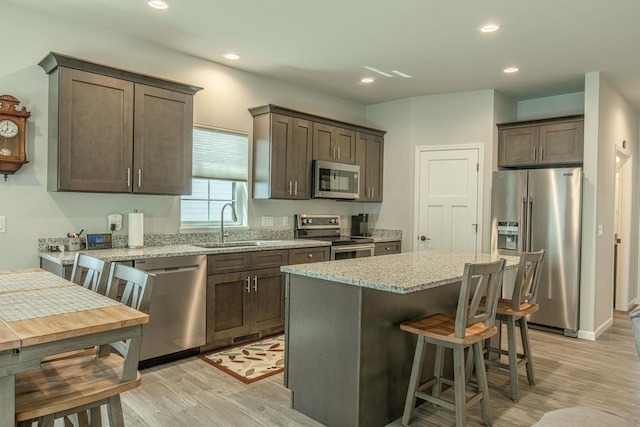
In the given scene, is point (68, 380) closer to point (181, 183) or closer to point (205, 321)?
point (205, 321)

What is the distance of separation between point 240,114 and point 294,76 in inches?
30.6

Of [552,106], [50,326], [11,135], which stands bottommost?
[50,326]

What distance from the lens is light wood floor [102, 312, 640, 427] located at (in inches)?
101

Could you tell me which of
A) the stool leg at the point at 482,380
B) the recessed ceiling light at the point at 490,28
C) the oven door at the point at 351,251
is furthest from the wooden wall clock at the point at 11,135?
A: the recessed ceiling light at the point at 490,28

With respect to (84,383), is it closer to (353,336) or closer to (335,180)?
(353,336)

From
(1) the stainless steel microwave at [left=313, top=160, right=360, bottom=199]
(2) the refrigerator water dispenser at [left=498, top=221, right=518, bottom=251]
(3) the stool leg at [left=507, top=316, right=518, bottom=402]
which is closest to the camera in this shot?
(3) the stool leg at [left=507, top=316, right=518, bottom=402]

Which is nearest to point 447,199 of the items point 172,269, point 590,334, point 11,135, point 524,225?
point 524,225

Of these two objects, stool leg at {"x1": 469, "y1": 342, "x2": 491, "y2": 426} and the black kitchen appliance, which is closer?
stool leg at {"x1": 469, "y1": 342, "x2": 491, "y2": 426}

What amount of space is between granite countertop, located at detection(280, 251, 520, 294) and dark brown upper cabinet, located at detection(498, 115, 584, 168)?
2192 millimetres

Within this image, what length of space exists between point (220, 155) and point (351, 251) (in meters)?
1.84

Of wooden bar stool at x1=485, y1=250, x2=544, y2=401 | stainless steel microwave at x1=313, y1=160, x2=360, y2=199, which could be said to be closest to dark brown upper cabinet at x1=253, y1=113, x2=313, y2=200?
stainless steel microwave at x1=313, y1=160, x2=360, y2=199

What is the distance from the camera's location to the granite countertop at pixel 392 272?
7.13 feet

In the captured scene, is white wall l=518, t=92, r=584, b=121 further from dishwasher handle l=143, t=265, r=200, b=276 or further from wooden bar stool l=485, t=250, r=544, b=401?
dishwasher handle l=143, t=265, r=200, b=276

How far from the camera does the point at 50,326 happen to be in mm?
1379
